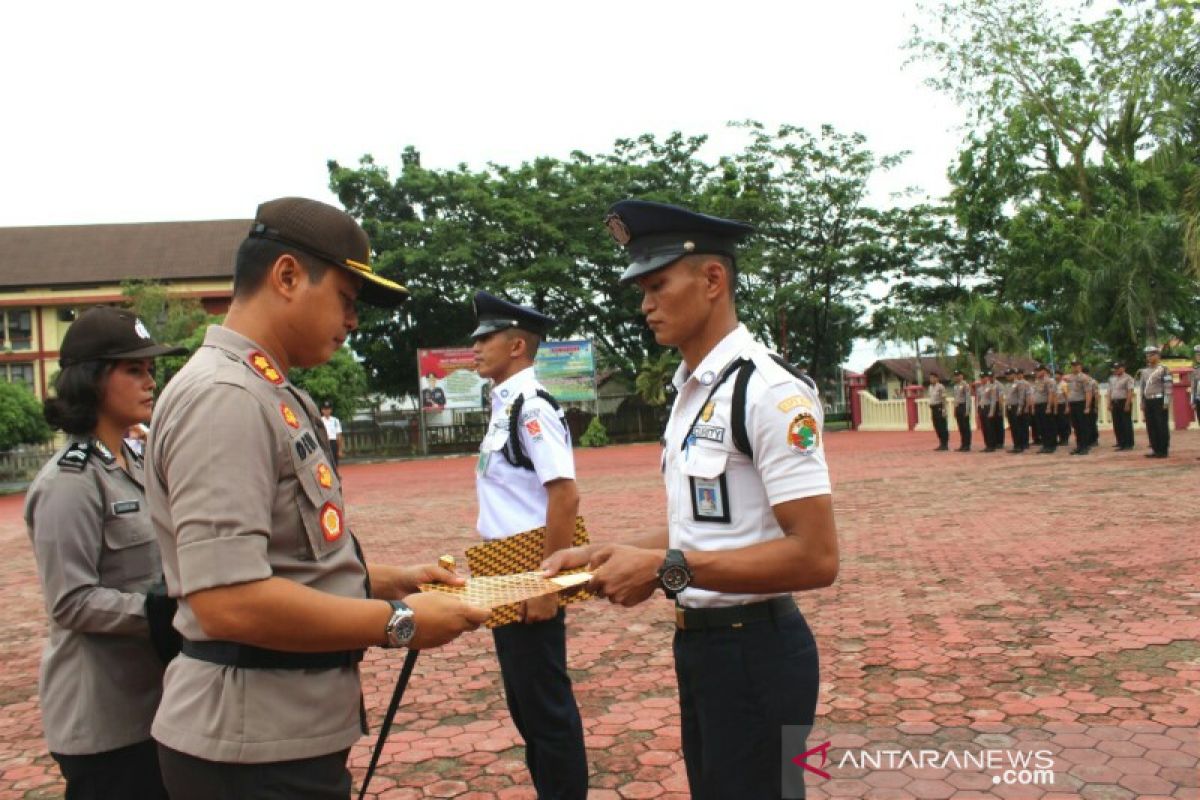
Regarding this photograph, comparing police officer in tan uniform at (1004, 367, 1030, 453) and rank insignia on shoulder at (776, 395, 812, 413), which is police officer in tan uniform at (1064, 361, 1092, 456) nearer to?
police officer in tan uniform at (1004, 367, 1030, 453)

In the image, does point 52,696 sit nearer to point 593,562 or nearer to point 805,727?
point 593,562

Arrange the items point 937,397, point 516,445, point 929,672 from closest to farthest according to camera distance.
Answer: point 516,445, point 929,672, point 937,397

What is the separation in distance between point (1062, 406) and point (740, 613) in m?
19.3

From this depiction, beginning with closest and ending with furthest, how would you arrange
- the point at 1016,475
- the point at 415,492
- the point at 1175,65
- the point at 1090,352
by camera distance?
the point at 1016,475 < the point at 1175,65 < the point at 415,492 < the point at 1090,352

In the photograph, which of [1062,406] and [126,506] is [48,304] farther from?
[126,506]

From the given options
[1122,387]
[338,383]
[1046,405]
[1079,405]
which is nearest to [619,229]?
[1122,387]

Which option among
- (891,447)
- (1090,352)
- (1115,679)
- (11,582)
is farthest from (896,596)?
(1090,352)

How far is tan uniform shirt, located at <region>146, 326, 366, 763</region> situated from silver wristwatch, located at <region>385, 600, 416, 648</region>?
0.15 m

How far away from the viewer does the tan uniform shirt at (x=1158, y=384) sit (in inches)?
605

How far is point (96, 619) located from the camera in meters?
2.24

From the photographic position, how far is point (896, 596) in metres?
6.60

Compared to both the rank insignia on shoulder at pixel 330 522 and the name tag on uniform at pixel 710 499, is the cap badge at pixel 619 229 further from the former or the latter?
the rank insignia on shoulder at pixel 330 522

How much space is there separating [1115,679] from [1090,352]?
3081cm

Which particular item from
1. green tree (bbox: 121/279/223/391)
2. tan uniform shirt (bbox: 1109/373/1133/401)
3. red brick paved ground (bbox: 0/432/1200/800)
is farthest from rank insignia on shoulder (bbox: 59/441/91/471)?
green tree (bbox: 121/279/223/391)
